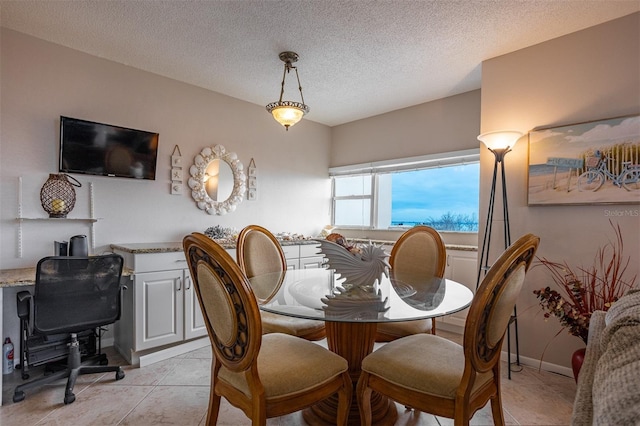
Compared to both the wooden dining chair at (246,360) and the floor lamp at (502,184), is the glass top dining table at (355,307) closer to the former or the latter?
the wooden dining chair at (246,360)

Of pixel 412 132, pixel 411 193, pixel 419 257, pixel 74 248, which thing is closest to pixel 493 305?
pixel 419 257

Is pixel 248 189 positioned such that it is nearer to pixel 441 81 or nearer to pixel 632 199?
pixel 441 81

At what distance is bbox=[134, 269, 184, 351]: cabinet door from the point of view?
101 inches

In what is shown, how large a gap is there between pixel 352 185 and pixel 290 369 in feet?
12.1

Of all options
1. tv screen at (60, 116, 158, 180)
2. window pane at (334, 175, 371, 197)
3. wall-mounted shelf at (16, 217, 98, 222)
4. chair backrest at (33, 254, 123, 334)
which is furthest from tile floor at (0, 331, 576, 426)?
window pane at (334, 175, 371, 197)

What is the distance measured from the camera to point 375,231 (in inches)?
177

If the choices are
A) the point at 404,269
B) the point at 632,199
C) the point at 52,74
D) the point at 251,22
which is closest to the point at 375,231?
the point at 404,269

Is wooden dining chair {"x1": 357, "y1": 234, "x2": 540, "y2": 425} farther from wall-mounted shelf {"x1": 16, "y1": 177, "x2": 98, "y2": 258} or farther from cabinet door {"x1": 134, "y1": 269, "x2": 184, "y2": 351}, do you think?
wall-mounted shelf {"x1": 16, "y1": 177, "x2": 98, "y2": 258}

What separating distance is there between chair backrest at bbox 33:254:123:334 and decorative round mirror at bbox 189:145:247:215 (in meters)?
1.40

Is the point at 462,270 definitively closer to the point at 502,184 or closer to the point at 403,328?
the point at 502,184

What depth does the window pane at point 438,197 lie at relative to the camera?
143 inches

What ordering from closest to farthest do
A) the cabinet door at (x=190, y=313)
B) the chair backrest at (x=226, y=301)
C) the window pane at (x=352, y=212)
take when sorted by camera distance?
the chair backrest at (x=226, y=301)
the cabinet door at (x=190, y=313)
the window pane at (x=352, y=212)

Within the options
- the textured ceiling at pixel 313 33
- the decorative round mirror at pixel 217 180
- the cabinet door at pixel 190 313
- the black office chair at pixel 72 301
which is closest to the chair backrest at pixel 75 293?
the black office chair at pixel 72 301

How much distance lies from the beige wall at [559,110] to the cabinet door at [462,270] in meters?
0.55
